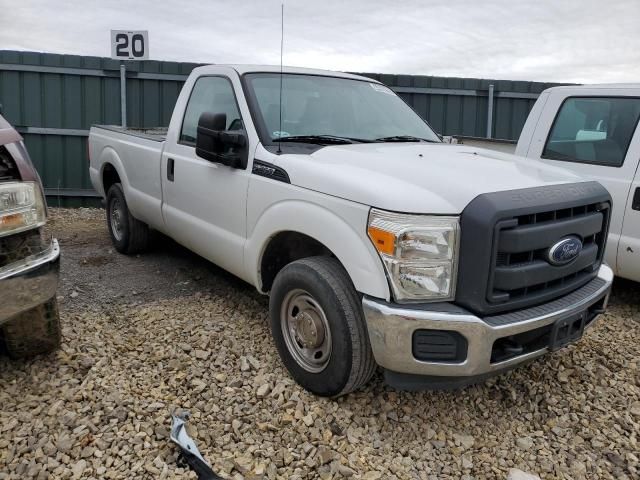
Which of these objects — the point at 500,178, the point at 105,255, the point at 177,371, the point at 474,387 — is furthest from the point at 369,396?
the point at 105,255

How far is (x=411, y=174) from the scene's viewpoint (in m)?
3.03

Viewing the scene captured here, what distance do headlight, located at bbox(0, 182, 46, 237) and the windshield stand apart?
1.41m

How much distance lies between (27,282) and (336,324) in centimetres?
155

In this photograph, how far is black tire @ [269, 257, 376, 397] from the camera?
9.80ft

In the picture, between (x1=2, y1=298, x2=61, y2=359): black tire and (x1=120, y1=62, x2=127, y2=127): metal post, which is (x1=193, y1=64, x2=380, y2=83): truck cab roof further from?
(x1=120, y1=62, x2=127, y2=127): metal post

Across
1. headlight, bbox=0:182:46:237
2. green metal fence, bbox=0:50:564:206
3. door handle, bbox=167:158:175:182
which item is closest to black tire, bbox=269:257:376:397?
headlight, bbox=0:182:46:237

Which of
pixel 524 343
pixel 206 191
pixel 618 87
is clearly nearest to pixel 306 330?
pixel 524 343

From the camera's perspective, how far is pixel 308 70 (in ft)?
15.0

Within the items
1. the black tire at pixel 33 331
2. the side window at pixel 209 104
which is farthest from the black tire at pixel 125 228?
the black tire at pixel 33 331

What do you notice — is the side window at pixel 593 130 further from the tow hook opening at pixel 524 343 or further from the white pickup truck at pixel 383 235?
the tow hook opening at pixel 524 343

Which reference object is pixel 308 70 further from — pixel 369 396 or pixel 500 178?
pixel 369 396

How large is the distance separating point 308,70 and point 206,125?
45.6 inches

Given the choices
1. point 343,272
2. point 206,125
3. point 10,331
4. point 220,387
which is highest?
point 206,125

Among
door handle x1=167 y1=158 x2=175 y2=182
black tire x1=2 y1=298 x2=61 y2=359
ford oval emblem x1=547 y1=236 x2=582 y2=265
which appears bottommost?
black tire x1=2 y1=298 x2=61 y2=359
